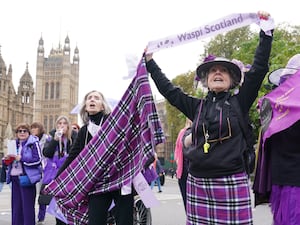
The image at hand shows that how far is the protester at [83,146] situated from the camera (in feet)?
14.6

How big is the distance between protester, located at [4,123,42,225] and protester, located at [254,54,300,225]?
446cm

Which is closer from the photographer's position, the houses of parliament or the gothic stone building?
the gothic stone building

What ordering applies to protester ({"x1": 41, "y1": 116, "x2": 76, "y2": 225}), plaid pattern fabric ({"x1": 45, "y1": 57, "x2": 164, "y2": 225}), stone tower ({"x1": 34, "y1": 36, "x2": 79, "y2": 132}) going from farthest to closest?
1. stone tower ({"x1": 34, "y1": 36, "x2": 79, "y2": 132})
2. protester ({"x1": 41, "y1": 116, "x2": 76, "y2": 225})
3. plaid pattern fabric ({"x1": 45, "y1": 57, "x2": 164, "y2": 225})

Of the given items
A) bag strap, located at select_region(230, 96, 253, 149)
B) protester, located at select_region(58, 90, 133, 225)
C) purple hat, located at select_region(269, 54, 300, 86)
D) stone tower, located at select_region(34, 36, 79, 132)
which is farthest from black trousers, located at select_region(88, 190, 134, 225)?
stone tower, located at select_region(34, 36, 79, 132)

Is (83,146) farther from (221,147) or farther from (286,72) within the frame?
(286,72)

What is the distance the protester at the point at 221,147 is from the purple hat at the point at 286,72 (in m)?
0.21

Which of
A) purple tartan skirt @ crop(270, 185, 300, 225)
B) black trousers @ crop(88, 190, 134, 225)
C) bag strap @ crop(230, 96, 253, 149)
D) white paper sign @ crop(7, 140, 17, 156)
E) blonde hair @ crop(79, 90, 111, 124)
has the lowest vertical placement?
black trousers @ crop(88, 190, 134, 225)

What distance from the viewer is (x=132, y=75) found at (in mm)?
4164

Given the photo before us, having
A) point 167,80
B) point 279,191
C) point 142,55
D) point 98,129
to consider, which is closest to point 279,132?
point 279,191

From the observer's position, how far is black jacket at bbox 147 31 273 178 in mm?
3301

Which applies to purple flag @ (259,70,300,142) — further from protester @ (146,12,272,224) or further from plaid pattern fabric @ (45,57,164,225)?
plaid pattern fabric @ (45,57,164,225)

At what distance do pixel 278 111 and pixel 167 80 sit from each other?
3.36ft

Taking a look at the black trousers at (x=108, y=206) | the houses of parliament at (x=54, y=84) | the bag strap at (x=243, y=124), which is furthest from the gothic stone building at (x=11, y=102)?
the bag strap at (x=243, y=124)

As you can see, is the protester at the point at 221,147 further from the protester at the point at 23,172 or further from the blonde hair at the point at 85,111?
the protester at the point at 23,172
